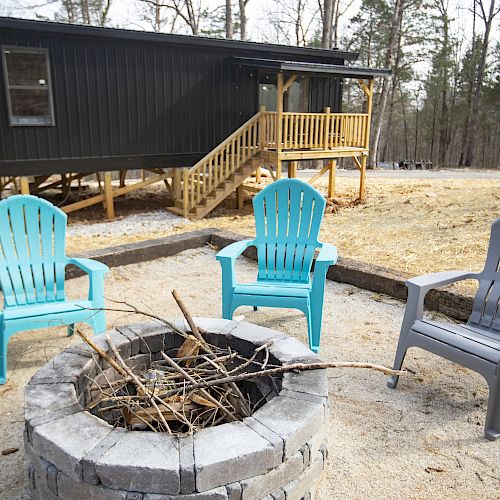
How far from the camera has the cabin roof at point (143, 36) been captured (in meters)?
7.83

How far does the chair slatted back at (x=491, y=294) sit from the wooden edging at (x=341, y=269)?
962 mm

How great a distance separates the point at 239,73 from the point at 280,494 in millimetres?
9870

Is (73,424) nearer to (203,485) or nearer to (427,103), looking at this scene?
(203,485)

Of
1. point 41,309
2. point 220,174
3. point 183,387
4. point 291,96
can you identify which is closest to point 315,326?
point 183,387

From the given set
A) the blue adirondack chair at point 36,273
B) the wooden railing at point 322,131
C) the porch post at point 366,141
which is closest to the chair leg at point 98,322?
the blue adirondack chair at point 36,273

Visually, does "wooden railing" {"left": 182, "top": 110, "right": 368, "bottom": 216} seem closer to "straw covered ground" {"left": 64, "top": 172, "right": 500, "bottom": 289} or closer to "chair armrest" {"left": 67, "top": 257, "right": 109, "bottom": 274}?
"straw covered ground" {"left": 64, "top": 172, "right": 500, "bottom": 289}

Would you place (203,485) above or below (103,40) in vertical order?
below

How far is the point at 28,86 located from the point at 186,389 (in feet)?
25.7

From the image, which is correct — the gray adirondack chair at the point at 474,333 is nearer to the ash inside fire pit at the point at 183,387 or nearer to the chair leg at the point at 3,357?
the ash inside fire pit at the point at 183,387

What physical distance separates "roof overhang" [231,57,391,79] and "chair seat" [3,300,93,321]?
23.0ft

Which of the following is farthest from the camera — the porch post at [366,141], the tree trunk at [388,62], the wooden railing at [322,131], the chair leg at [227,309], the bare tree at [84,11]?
the bare tree at [84,11]

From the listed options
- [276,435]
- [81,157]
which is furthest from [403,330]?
[81,157]

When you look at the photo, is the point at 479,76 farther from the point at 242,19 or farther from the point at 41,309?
the point at 41,309

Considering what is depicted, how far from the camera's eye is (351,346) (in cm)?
352
